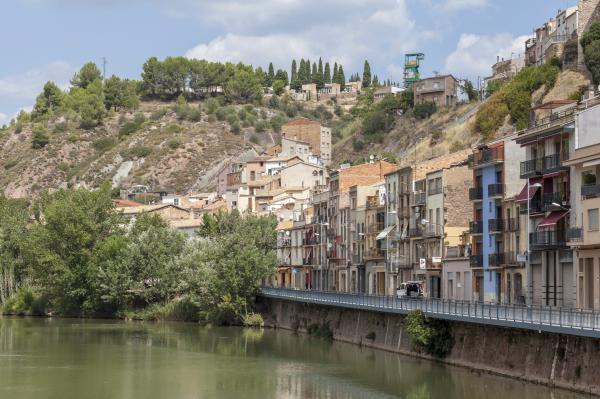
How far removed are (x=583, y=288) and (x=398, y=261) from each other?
3247 centimetres

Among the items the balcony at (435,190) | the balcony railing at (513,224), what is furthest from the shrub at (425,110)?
the balcony railing at (513,224)

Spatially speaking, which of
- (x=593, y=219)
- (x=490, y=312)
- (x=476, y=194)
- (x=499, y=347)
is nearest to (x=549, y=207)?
(x=593, y=219)

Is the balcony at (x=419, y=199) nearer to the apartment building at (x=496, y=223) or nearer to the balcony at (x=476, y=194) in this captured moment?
the apartment building at (x=496, y=223)

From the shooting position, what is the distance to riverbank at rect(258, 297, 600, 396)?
44906 millimetres

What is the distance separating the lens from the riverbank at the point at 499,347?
44906mm

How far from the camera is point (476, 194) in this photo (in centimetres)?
7050

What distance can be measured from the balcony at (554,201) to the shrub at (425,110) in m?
114

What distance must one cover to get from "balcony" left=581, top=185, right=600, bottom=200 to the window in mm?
691

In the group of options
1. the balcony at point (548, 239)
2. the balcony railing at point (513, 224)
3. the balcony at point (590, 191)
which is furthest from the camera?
the balcony railing at point (513, 224)

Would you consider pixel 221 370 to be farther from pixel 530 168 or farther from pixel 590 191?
pixel 590 191

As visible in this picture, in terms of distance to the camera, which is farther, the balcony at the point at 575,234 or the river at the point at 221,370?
the balcony at the point at 575,234

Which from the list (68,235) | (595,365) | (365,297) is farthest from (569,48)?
(595,365)

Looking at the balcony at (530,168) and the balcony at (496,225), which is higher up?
the balcony at (530,168)

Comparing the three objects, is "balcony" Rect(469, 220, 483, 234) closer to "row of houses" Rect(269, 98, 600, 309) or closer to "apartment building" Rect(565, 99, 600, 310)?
"row of houses" Rect(269, 98, 600, 309)
